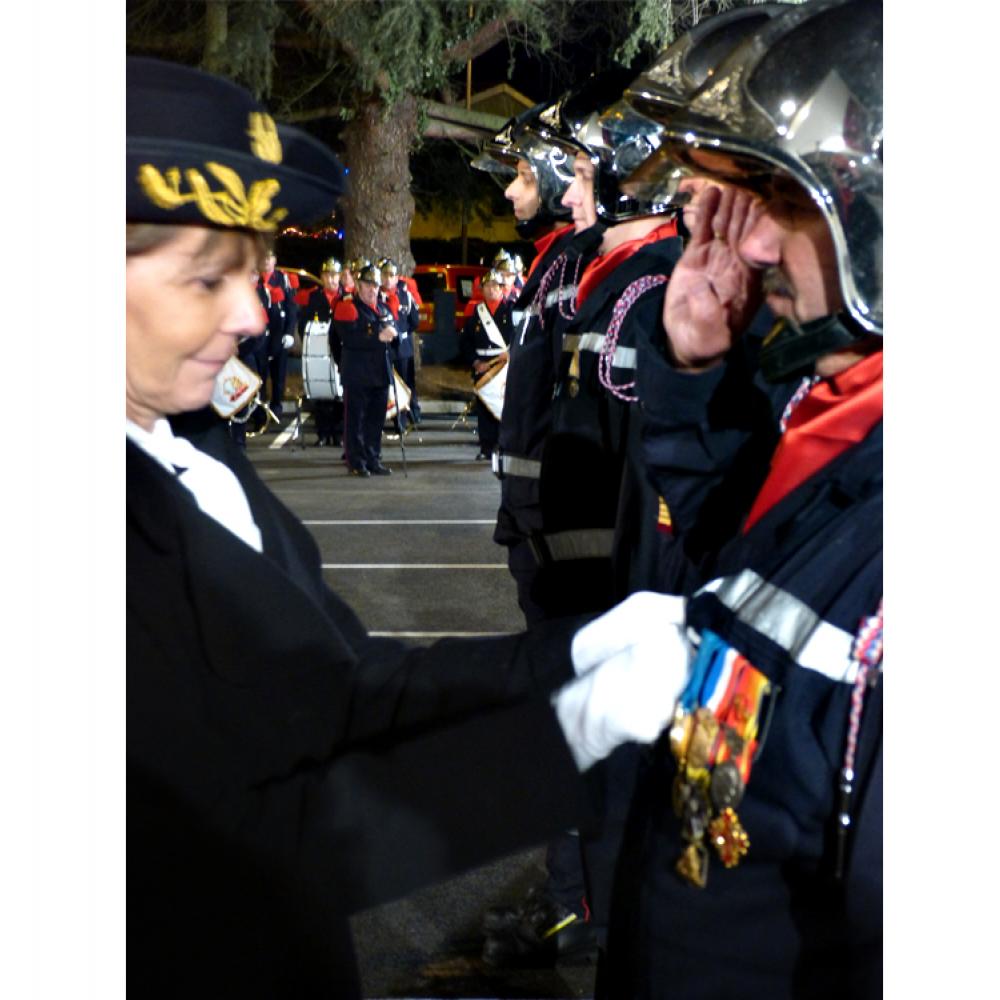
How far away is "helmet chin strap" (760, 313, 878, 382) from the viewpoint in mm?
1297

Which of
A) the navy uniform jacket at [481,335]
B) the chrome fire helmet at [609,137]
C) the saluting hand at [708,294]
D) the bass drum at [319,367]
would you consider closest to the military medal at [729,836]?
the saluting hand at [708,294]

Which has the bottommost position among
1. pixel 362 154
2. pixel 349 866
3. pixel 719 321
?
pixel 349 866

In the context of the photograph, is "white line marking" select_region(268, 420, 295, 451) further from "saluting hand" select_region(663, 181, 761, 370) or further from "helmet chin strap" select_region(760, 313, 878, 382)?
"helmet chin strap" select_region(760, 313, 878, 382)

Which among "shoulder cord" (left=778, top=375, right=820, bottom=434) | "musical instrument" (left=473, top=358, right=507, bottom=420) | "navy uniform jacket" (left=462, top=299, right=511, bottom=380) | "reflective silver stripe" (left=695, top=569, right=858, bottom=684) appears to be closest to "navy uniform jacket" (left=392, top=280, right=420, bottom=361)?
"shoulder cord" (left=778, top=375, right=820, bottom=434)

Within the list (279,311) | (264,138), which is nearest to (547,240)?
(279,311)

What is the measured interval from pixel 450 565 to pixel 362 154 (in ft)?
7.56

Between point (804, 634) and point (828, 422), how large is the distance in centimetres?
23

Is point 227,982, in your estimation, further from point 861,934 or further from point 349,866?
point 861,934

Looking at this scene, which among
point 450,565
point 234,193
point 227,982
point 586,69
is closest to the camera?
point 234,193

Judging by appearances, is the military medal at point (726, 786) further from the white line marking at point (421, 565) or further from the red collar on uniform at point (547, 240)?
the red collar on uniform at point (547, 240)

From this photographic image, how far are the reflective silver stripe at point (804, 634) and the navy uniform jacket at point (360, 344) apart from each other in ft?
3.09
